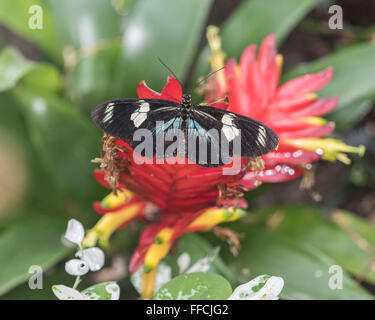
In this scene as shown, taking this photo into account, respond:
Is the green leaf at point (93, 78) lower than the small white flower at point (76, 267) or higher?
higher

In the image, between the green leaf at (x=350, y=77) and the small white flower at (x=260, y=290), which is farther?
the green leaf at (x=350, y=77)

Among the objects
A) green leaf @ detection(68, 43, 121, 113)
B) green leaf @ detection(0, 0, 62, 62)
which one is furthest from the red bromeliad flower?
green leaf @ detection(0, 0, 62, 62)

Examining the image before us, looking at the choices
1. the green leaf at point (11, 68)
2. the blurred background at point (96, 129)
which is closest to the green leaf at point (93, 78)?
the blurred background at point (96, 129)

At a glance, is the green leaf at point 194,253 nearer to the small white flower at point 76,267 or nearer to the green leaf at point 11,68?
the small white flower at point 76,267

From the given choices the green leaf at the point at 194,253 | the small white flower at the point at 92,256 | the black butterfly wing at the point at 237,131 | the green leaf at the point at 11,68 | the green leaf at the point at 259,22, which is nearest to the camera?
the black butterfly wing at the point at 237,131

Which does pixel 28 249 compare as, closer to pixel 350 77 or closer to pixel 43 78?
pixel 43 78

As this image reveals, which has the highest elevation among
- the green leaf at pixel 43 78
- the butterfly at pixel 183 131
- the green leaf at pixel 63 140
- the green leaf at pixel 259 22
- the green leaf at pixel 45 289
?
the green leaf at pixel 259 22
